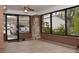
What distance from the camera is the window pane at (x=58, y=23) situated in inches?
250

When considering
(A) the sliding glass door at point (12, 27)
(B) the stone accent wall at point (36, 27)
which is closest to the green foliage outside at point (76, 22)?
(B) the stone accent wall at point (36, 27)

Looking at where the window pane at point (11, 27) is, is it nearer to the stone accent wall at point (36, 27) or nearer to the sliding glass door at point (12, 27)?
the sliding glass door at point (12, 27)

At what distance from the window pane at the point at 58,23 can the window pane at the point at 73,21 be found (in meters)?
0.42

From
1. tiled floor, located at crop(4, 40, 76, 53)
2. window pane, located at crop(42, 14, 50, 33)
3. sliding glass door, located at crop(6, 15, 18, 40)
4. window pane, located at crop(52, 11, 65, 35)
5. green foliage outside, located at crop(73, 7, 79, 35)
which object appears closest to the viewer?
tiled floor, located at crop(4, 40, 76, 53)

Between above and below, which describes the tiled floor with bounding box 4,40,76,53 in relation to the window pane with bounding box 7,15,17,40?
below

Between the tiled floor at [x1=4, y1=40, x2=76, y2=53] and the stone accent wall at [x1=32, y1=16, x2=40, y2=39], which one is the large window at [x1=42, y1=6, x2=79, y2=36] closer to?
the stone accent wall at [x1=32, y1=16, x2=40, y2=39]

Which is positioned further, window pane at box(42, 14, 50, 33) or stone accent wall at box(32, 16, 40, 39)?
stone accent wall at box(32, 16, 40, 39)

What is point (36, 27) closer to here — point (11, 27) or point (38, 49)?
point (11, 27)

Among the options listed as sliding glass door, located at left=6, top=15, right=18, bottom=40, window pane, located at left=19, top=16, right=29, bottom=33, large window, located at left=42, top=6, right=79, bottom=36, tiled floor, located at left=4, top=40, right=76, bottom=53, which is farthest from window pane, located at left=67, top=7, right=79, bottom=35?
sliding glass door, located at left=6, top=15, right=18, bottom=40

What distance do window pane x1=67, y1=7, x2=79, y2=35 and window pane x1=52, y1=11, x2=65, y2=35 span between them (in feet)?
1.38

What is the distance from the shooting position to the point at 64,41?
603 centimetres

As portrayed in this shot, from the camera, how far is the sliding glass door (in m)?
7.77

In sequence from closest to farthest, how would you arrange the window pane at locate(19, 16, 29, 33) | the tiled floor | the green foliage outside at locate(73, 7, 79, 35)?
the tiled floor
the green foliage outside at locate(73, 7, 79, 35)
the window pane at locate(19, 16, 29, 33)

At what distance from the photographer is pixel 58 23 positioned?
6.79 metres
